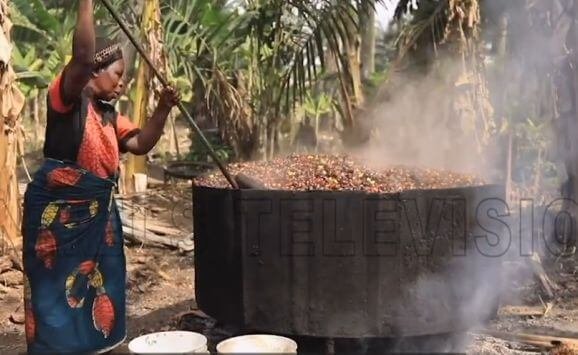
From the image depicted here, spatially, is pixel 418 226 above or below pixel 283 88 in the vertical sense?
below

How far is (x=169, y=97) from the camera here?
9.35ft

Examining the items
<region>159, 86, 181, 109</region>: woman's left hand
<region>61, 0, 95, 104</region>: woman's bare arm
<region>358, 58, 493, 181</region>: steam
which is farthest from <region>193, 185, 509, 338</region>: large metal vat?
<region>61, 0, 95, 104</region>: woman's bare arm

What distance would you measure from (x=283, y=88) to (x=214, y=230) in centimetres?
368

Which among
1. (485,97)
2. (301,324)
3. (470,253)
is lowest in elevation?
(301,324)

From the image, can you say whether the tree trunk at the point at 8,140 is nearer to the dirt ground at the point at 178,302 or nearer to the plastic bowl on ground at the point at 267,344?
the dirt ground at the point at 178,302

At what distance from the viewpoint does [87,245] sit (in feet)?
8.89

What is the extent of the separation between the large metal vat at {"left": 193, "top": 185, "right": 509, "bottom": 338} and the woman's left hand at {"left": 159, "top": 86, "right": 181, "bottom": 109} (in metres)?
0.57

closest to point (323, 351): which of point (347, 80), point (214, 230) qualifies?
point (214, 230)

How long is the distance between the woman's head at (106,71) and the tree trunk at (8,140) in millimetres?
3094

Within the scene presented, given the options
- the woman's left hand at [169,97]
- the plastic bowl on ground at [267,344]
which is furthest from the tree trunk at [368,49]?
the plastic bowl on ground at [267,344]

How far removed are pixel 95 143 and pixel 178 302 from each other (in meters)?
2.60

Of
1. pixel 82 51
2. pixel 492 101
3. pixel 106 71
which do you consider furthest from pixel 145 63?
pixel 82 51

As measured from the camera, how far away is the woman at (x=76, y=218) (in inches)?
102

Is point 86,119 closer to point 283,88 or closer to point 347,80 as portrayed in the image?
point 283,88
